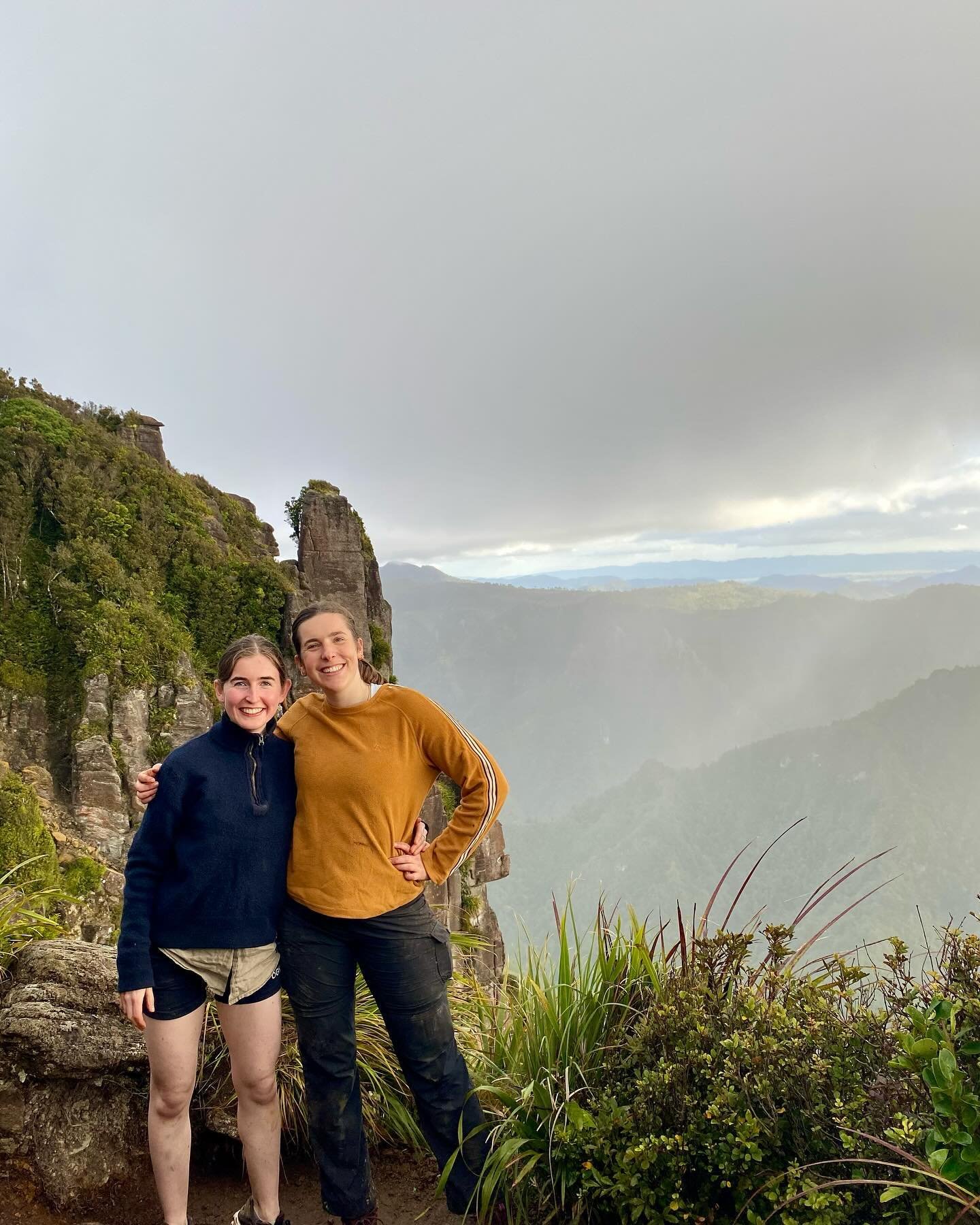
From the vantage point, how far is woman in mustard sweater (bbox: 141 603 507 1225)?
2871 mm

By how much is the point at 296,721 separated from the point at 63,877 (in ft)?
41.8

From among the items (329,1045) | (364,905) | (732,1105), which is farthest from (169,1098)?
(732,1105)

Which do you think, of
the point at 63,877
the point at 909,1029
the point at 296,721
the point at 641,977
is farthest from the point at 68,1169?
the point at 63,877

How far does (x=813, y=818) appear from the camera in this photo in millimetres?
148375

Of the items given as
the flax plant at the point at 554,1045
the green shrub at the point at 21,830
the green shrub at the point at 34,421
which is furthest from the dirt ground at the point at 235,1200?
the green shrub at the point at 34,421

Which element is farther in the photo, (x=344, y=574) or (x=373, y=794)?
(x=344, y=574)

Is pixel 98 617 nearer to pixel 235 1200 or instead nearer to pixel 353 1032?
pixel 235 1200

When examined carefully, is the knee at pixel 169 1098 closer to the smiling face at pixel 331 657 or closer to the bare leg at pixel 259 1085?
the bare leg at pixel 259 1085

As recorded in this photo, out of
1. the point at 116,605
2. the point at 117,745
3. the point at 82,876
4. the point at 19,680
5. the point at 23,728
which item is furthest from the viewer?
the point at 116,605

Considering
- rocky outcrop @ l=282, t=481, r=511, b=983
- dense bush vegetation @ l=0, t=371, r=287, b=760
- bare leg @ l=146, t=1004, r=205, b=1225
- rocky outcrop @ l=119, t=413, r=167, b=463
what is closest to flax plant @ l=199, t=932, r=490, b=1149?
bare leg @ l=146, t=1004, r=205, b=1225

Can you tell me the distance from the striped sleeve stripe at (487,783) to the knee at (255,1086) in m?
1.12

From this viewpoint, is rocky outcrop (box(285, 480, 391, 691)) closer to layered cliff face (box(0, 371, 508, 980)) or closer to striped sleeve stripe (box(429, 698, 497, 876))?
layered cliff face (box(0, 371, 508, 980))

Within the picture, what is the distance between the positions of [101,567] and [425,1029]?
70.0 ft

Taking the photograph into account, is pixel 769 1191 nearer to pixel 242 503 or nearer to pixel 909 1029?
pixel 909 1029
